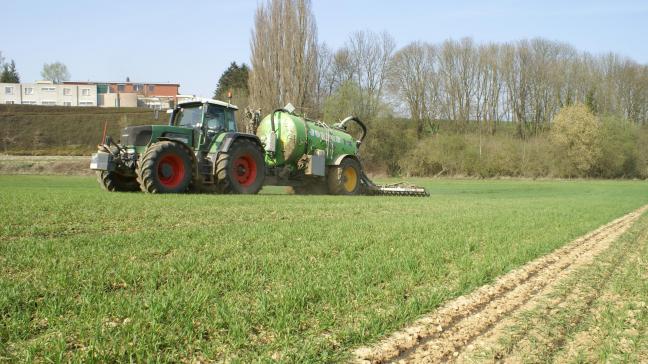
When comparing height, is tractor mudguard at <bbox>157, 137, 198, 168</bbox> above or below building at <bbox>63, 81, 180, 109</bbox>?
below

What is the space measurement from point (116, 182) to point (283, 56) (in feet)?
76.6

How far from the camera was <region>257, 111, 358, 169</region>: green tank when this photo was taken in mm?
16328

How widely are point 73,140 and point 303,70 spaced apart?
2548 centimetres

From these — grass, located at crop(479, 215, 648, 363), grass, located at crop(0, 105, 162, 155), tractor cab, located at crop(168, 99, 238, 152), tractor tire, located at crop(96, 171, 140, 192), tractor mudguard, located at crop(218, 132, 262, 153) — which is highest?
grass, located at crop(0, 105, 162, 155)

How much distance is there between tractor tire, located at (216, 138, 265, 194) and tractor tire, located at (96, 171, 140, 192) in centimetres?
247

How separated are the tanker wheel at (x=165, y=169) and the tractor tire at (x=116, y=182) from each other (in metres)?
1.91

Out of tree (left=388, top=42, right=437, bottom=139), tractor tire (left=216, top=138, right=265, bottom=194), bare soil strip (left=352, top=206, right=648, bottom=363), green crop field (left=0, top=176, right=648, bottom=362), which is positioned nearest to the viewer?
green crop field (left=0, top=176, right=648, bottom=362)

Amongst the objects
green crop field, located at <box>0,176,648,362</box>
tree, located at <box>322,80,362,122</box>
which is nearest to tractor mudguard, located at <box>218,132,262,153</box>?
green crop field, located at <box>0,176,648,362</box>

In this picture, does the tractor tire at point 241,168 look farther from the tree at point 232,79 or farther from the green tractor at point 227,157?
the tree at point 232,79

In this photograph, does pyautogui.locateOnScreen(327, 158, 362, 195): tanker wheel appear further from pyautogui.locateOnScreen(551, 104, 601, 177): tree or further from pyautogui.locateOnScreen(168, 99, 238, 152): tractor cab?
pyautogui.locateOnScreen(551, 104, 601, 177): tree

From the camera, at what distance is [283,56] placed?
3550 cm

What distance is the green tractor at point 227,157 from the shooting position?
42.3 ft

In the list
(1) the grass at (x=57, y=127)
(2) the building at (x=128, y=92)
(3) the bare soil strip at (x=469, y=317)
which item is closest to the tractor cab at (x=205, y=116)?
(3) the bare soil strip at (x=469, y=317)

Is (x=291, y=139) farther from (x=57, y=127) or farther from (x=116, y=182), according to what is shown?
(x=57, y=127)
